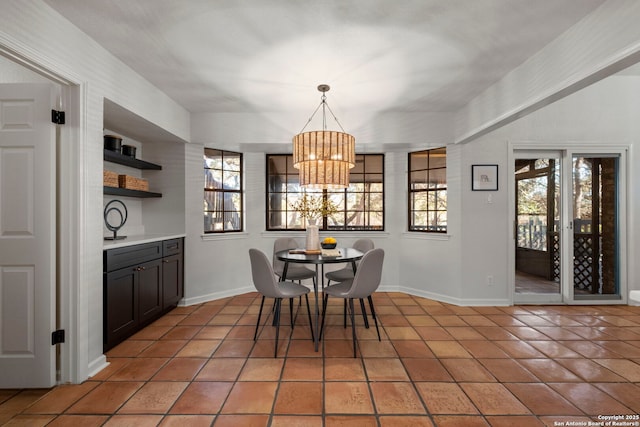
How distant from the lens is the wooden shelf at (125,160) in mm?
2934

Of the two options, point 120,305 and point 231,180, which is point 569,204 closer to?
point 231,180

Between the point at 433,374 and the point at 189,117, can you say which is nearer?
the point at 433,374

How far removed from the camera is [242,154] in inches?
181

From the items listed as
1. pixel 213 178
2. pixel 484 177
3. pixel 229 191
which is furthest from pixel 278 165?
pixel 484 177

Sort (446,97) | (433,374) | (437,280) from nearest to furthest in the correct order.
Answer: (433,374)
(446,97)
(437,280)

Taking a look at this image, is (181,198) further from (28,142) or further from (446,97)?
(446,97)

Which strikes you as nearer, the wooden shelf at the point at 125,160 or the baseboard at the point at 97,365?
the baseboard at the point at 97,365

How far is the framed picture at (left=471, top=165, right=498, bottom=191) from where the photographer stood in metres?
3.90

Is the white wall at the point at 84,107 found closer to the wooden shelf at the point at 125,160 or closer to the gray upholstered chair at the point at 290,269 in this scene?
the wooden shelf at the point at 125,160

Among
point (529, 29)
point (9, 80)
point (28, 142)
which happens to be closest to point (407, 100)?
point (529, 29)

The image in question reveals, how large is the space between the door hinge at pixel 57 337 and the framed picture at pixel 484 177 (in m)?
4.36

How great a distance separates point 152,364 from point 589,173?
216 inches

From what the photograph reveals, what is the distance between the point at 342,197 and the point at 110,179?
9.80 ft

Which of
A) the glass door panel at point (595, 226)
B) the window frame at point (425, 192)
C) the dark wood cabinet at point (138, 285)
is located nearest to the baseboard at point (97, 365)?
the dark wood cabinet at point (138, 285)
